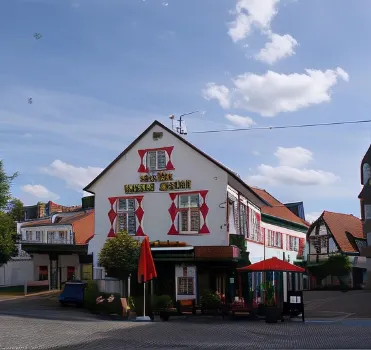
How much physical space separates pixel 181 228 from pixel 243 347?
15.4 meters

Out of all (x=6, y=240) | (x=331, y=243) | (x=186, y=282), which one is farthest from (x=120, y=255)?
(x=331, y=243)

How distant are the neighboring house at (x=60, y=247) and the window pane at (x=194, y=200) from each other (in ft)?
42.2

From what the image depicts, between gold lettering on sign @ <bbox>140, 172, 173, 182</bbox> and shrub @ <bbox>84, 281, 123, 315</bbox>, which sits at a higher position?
gold lettering on sign @ <bbox>140, 172, 173, 182</bbox>

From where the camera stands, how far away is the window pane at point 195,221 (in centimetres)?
2883

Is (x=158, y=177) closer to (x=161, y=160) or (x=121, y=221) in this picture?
(x=161, y=160)

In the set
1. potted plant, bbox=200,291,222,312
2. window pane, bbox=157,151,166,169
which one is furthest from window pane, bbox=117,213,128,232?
potted plant, bbox=200,291,222,312

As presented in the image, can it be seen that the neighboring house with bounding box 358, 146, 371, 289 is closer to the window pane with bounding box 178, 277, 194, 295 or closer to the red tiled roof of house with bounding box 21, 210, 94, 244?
the red tiled roof of house with bounding box 21, 210, 94, 244

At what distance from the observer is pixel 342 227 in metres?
56.8

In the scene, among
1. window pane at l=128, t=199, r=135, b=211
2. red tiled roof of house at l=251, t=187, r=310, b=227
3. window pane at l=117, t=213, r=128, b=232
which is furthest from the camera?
red tiled roof of house at l=251, t=187, r=310, b=227

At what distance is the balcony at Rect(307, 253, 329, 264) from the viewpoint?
177 ft

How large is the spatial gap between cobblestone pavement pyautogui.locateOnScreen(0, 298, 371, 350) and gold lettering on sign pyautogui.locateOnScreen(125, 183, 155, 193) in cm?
1116

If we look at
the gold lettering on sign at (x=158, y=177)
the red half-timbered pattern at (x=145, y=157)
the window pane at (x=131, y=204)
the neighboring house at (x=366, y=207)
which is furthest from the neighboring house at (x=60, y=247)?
the neighboring house at (x=366, y=207)

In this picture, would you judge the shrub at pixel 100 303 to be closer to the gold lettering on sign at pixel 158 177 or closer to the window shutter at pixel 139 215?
the window shutter at pixel 139 215

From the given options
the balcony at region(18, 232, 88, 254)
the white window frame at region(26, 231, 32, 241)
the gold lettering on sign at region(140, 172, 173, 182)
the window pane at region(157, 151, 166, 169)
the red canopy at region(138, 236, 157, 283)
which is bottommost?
the red canopy at region(138, 236, 157, 283)
